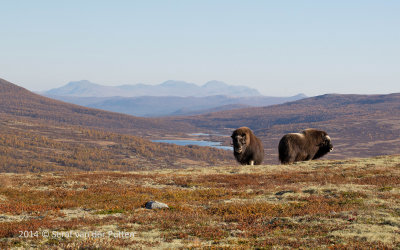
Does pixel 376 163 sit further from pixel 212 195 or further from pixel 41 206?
pixel 41 206

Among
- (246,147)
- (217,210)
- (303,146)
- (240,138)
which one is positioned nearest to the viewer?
(217,210)

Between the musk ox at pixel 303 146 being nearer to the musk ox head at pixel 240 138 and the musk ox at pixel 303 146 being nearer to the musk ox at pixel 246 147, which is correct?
the musk ox at pixel 246 147

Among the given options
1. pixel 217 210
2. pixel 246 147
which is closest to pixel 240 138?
pixel 246 147

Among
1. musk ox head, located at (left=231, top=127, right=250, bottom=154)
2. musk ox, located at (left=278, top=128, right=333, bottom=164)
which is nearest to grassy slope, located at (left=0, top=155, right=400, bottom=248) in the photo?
musk ox head, located at (left=231, top=127, right=250, bottom=154)

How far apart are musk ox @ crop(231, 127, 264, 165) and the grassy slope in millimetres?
5991

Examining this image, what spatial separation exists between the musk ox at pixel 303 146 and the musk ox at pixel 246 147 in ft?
6.13

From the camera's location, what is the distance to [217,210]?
15.5 m

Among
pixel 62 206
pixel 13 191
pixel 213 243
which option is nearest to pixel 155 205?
pixel 62 206

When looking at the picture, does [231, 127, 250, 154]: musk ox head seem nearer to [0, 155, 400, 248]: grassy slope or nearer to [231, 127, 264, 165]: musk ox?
[231, 127, 264, 165]: musk ox

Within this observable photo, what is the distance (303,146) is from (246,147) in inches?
181

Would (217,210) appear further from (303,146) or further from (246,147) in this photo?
(303,146)

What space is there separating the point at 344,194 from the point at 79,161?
180 meters

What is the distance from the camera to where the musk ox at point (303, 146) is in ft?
105

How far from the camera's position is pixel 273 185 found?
72.6ft
